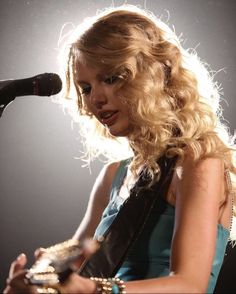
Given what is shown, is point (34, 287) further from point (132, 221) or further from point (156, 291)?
point (132, 221)

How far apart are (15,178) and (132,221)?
4.95ft

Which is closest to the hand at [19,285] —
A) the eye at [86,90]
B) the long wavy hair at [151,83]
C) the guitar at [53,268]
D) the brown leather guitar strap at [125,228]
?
the guitar at [53,268]

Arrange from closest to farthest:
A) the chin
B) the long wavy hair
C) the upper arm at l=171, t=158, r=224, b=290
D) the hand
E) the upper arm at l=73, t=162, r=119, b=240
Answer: the hand, the upper arm at l=171, t=158, r=224, b=290, the long wavy hair, the chin, the upper arm at l=73, t=162, r=119, b=240

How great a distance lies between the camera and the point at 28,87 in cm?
170

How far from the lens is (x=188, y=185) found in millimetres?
1653

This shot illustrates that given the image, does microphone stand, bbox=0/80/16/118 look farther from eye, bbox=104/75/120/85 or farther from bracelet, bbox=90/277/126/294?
bracelet, bbox=90/277/126/294

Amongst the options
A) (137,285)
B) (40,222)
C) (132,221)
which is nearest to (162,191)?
(132,221)

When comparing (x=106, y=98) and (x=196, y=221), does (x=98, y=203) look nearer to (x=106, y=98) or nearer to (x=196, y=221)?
(x=106, y=98)

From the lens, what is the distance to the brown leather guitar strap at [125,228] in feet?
5.93

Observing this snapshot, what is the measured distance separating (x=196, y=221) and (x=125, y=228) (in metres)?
0.39

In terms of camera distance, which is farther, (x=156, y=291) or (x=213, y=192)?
(x=213, y=192)

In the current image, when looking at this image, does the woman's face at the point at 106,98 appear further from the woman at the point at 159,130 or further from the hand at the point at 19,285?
the hand at the point at 19,285

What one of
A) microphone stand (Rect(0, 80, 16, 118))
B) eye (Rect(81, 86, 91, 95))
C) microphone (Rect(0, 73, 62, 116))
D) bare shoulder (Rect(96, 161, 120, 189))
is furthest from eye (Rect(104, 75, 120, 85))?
bare shoulder (Rect(96, 161, 120, 189))

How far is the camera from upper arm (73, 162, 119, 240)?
2.41 metres
